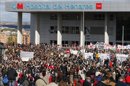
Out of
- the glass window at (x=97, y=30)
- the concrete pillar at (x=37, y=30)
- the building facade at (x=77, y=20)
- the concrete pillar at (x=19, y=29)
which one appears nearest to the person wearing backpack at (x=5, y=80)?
the building facade at (x=77, y=20)

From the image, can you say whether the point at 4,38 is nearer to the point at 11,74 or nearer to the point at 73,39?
the point at 73,39

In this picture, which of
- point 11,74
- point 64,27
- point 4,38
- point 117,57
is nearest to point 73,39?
point 64,27

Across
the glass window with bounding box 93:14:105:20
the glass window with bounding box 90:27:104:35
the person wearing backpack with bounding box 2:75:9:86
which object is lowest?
the person wearing backpack with bounding box 2:75:9:86

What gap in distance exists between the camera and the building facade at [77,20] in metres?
79.9

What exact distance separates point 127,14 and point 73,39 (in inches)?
383

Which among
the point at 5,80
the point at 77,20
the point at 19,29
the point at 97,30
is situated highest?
the point at 77,20

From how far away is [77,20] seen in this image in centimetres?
8600

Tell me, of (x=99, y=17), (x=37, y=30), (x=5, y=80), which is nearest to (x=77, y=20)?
(x=99, y=17)

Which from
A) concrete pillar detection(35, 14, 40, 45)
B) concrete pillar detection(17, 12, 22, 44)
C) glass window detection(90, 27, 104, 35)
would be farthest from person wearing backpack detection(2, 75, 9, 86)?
concrete pillar detection(35, 14, 40, 45)

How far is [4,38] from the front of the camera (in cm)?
19475

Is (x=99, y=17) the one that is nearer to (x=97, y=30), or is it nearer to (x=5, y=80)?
(x=97, y=30)

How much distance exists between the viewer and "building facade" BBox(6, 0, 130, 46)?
79.9 meters

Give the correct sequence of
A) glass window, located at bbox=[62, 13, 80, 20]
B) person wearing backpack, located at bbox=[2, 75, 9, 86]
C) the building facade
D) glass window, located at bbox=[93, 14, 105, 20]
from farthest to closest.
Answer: glass window, located at bbox=[62, 13, 80, 20], glass window, located at bbox=[93, 14, 105, 20], the building facade, person wearing backpack, located at bbox=[2, 75, 9, 86]

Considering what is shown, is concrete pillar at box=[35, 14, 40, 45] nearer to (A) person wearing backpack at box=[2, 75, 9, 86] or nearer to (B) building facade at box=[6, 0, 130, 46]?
(B) building facade at box=[6, 0, 130, 46]
